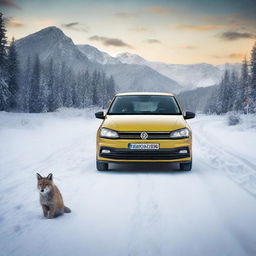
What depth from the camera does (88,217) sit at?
4402mm

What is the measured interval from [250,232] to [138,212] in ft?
4.77

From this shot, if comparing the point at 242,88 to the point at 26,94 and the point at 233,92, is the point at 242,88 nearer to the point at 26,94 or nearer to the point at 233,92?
the point at 233,92

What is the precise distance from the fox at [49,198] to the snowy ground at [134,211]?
11cm

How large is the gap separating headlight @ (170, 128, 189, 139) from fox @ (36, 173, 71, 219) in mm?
3472

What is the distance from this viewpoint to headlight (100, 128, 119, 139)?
725 cm

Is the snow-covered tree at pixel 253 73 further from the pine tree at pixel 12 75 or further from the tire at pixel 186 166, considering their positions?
the tire at pixel 186 166

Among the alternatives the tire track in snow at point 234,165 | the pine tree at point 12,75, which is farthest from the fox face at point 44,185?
the pine tree at point 12,75

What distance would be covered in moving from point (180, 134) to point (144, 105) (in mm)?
1911

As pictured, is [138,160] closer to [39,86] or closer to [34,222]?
[34,222]

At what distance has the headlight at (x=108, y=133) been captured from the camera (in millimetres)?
7252

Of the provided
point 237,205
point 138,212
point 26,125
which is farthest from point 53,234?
point 26,125

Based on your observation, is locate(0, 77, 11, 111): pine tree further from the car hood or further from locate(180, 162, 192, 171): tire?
locate(180, 162, 192, 171): tire

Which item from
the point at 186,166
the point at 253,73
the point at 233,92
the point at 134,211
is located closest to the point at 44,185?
the point at 134,211

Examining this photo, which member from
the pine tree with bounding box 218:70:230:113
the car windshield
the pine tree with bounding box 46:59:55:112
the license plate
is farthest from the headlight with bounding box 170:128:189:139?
the pine tree with bounding box 218:70:230:113
